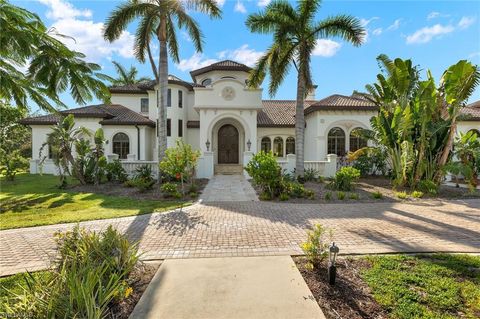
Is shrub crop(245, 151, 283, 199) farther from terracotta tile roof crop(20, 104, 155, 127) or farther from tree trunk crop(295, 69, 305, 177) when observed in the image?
terracotta tile roof crop(20, 104, 155, 127)

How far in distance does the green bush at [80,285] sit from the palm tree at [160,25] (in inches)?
395

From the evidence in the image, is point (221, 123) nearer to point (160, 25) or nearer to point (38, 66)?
point (160, 25)

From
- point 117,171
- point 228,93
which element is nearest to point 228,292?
point 117,171

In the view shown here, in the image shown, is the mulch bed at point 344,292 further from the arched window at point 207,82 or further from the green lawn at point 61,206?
the arched window at point 207,82

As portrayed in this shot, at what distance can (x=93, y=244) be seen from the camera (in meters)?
4.09

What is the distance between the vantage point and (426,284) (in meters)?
3.96

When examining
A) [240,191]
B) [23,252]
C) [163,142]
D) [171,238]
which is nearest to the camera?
[23,252]

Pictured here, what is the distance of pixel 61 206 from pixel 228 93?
13.9 m

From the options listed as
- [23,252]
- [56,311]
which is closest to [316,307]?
[56,311]

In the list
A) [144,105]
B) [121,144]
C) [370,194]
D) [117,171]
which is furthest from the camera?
[144,105]

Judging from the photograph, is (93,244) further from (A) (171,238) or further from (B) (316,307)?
(B) (316,307)

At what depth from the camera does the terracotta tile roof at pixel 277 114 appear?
22.7 meters

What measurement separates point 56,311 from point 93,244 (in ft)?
4.53

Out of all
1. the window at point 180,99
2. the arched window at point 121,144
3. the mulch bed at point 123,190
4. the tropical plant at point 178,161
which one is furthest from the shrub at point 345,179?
the arched window at point 121,144
